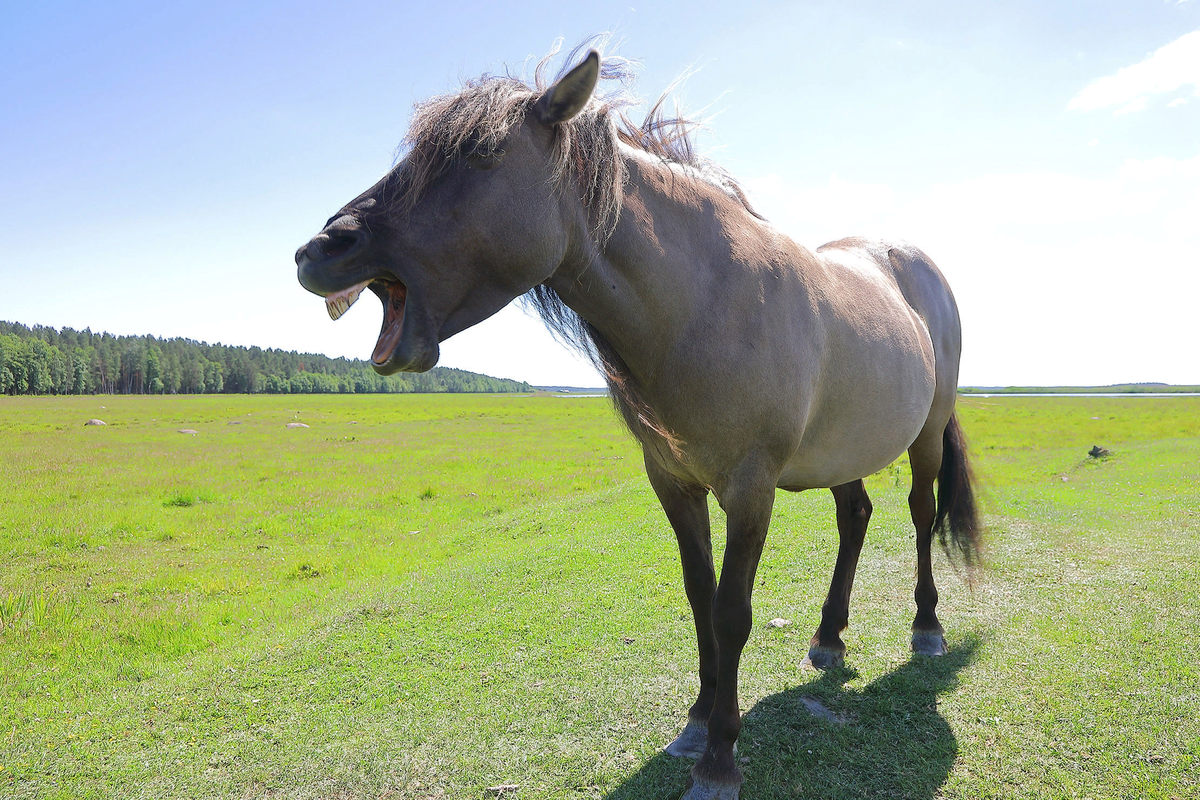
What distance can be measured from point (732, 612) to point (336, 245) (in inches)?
85.7

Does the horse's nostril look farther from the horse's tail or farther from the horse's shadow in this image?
the horse's tail

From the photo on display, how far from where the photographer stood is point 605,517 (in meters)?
9.04

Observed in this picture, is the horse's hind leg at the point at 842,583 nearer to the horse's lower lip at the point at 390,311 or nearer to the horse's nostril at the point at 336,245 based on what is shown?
the horse's lower lip at the point at 390,311

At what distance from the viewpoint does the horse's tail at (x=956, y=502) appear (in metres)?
4.80

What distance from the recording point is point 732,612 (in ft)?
9.00

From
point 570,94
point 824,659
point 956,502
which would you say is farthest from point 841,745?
point 570,94

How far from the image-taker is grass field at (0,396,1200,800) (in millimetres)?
2988

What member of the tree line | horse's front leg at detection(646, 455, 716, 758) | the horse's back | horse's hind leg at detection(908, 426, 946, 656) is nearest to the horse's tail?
horse's hind leg at detection(908, 426, 946, 656)

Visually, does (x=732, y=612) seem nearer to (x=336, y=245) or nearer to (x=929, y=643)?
(x=336, y=245)

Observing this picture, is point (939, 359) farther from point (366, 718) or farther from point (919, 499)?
point (366, 718)

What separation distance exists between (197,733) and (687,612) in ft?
11.0

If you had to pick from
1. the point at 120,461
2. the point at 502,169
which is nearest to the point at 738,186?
the point at 502,169

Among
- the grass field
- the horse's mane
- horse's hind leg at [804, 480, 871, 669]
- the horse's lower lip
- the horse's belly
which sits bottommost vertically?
the grass field

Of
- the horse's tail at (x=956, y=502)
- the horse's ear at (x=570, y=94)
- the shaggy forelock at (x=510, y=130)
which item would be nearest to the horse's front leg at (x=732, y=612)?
the shaggy forelock at (x=510, y=130)
